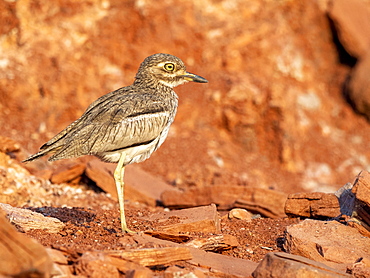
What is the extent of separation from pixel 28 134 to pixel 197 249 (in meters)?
8.31

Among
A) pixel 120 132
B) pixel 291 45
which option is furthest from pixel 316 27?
pixel 120 132

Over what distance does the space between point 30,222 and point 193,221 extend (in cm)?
193

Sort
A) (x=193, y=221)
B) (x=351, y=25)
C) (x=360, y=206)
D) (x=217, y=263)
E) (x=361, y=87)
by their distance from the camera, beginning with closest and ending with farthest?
1. (x=217, y=263)
2. (x=193, y=221)
3. (x=360, y=206)
4. (x=361, y=87)
5. (x=351, y=25)

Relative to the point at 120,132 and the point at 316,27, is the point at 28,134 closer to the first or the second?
the point at 120,132

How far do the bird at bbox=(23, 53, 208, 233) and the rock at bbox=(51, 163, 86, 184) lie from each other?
3.26 metres

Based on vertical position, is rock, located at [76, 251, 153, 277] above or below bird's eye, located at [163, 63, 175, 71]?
below

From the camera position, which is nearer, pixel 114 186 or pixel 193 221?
pixel 193 221

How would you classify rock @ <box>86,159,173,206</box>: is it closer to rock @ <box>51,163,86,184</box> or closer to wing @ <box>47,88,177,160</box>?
rock @ <box>51,163,86,184</box>

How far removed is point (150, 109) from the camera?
6.97 metres

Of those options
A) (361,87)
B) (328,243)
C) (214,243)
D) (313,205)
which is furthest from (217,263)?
(361,87)

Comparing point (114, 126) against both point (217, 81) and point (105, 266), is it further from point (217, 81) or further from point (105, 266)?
point (217, 81)

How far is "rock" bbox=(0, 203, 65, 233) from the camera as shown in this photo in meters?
6.11

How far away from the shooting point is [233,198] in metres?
9.20

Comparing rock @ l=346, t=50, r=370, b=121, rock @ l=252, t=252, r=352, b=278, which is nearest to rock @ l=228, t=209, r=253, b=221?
rock @ l=252, t=252, r=352, b=278
